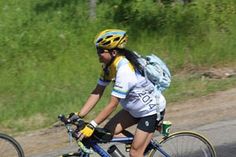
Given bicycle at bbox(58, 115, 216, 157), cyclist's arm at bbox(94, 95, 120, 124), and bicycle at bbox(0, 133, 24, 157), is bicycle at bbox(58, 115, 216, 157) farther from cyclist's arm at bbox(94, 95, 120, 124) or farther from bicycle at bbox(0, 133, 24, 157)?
bicycle at bbox(0, 133, 24, 157)

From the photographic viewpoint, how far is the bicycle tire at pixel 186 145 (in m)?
5.87

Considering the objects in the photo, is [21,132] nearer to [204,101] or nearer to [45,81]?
[45,81]

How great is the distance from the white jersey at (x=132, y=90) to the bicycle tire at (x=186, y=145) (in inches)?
17.8

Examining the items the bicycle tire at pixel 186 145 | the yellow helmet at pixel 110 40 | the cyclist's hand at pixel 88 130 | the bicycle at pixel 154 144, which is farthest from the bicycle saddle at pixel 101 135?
the yellow helmet at pixel 110 40

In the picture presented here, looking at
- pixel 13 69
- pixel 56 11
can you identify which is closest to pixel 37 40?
pixel 13 69

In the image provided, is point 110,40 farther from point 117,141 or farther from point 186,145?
point 186,145

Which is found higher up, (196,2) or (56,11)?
(56,11)

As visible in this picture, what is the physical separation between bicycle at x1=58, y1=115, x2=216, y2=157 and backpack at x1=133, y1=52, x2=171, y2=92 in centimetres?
63

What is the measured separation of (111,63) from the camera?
17.4 ft

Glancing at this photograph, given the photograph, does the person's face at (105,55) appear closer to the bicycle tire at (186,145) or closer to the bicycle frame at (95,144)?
the bicycle frame at (95,144)

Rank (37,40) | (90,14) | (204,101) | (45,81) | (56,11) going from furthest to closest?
(56,11)
(90,14)
(37,40)
(45,81)
(204,101)

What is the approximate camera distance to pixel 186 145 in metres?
6.02

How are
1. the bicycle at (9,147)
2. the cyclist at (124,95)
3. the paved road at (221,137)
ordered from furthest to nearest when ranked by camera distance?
1. the paved road at (221,137)
2. the bicycle at (9,147)
3. the cyclist at (124,95)

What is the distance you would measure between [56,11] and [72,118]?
861 centimetres
